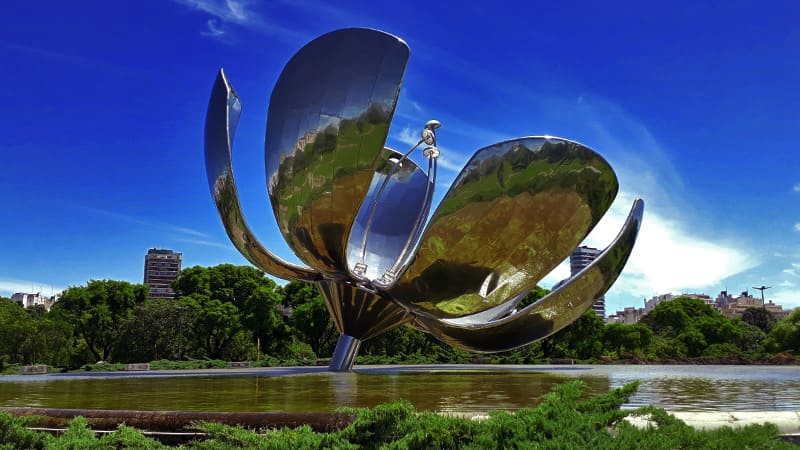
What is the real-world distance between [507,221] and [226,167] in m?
4.56

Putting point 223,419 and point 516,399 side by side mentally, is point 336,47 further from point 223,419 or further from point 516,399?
point 516,399

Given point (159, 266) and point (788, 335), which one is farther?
point (159, 266)

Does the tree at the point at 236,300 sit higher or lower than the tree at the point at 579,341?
higher

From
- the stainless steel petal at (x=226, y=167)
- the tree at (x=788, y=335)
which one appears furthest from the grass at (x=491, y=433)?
the tree at (x=788, y=335)

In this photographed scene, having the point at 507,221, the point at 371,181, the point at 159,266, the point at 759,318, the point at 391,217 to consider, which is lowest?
the point at 759,318

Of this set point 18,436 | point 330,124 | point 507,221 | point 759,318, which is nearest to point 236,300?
point 330,124

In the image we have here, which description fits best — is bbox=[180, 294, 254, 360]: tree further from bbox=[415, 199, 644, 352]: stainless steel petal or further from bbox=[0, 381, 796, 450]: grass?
bbox=[0, 381, 796, 450]: grass

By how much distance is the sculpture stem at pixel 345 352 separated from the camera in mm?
12477

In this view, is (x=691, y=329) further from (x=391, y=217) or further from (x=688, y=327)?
(x=391, y=217)

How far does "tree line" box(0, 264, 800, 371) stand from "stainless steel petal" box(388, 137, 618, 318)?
19.7 meters

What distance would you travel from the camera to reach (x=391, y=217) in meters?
13.8

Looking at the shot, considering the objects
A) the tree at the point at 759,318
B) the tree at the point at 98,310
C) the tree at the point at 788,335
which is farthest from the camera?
the tree at the point at 759,318

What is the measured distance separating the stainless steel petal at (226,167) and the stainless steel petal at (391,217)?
2.75 metres

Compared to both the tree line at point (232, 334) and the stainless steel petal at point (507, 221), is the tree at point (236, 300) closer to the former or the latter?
the tree line at point (232, 334)
